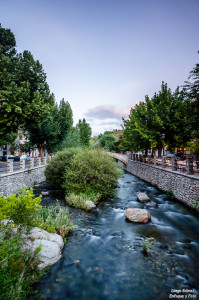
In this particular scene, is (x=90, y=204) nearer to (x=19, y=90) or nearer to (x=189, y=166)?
(x=189, y=166)

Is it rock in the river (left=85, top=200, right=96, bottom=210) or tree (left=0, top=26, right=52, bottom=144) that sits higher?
tree (left=0, top=26, right=52, bottom=144)

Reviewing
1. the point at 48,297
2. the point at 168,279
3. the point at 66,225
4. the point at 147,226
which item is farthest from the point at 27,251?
the point at 147,226

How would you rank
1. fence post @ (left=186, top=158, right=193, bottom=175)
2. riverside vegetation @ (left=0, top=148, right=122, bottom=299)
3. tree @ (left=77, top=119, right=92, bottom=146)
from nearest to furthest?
riverside vegetation @ (left=0, top=148, right=122, bottom=299), fence post @ (left=186, top=158, right=193, bottom=175), tree @ (left=77, top=119, right=92, bottom=146)

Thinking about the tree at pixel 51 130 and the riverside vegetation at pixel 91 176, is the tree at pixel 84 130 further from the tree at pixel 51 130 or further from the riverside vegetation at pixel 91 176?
the riverside vegetation at pixel 91 176

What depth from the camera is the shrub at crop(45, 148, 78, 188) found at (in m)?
16.0

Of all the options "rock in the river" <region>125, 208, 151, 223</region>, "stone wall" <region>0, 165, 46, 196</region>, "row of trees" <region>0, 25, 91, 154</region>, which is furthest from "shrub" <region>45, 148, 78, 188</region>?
"rock in the river" <region>125, 208, 151, 223</region>

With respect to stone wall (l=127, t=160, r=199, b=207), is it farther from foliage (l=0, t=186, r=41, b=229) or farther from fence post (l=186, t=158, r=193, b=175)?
→ foliage (l=0, t=186, r=41, b=229)

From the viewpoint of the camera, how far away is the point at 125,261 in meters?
6.07

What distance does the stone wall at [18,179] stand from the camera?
40.4 ft

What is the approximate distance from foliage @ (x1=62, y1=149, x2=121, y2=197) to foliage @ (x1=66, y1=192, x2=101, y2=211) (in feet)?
1.47

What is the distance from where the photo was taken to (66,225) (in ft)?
26.1

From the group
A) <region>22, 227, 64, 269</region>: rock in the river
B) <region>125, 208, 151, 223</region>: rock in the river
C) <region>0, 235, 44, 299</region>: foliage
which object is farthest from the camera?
<region>125, 208, 151, 223</region>: rock in the river

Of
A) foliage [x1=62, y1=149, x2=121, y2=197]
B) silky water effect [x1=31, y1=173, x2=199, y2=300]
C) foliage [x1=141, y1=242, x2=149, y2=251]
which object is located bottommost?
silky water effect [x1=31, y1=173, x2=199, y2=300]

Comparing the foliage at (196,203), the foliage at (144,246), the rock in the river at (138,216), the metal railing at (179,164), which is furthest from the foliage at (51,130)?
the foliage at (144,246)
